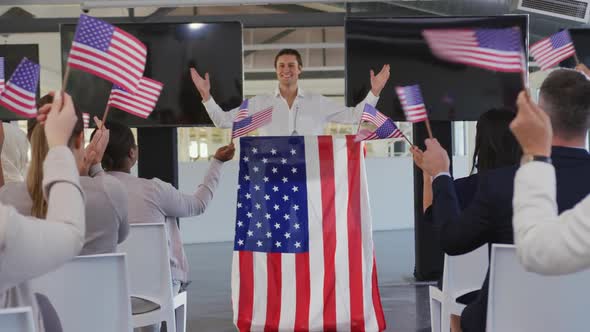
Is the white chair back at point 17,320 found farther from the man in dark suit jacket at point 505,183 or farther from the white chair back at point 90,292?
the man in dark suit jacket at point 505,183

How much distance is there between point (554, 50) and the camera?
459cm

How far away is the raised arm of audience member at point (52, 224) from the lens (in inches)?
51.8

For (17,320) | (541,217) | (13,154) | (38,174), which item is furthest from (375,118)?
(541,217)

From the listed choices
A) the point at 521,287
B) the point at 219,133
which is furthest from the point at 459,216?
the point at 219,133

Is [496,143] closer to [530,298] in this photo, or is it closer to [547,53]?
[530,298]

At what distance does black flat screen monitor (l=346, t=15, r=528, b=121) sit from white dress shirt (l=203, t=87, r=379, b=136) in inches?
14.1

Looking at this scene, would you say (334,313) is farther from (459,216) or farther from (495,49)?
(495,49)

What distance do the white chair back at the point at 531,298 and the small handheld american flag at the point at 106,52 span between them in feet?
3.85

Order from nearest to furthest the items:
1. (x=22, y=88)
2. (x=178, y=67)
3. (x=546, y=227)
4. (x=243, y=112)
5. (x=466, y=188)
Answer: (x=546, y=227) → (x=466, y=188) → (x=22, y=88) → (x=243, y=112) → (x=178, y=67)

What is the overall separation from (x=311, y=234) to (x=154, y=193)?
90 centimetres

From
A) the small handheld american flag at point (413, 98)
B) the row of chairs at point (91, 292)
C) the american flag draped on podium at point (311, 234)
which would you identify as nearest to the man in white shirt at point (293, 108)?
the american flag draped on podium at point (311, 234)

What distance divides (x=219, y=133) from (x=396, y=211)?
3.54 metres

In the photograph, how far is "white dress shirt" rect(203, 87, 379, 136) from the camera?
5539 mm

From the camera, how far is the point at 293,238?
4293mm
